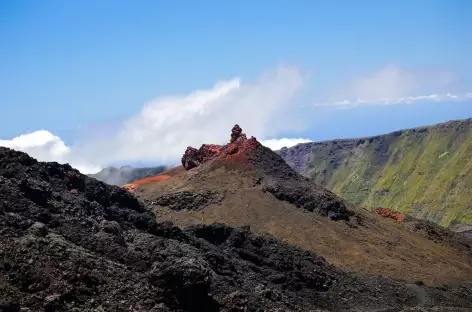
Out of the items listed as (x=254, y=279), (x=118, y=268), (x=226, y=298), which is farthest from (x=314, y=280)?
(x=118, y=268)

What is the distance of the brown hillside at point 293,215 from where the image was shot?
4434cm

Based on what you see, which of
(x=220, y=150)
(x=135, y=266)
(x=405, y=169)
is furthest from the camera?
(x=405, y=169)

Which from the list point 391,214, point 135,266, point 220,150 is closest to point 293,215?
point 220,150

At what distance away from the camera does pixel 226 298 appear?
24797 mm

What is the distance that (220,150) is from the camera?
213 ft

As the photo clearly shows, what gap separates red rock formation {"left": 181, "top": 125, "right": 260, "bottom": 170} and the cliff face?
78.8m

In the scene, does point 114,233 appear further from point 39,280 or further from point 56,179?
point 56,179

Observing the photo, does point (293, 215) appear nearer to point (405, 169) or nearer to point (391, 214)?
point (391, 214)

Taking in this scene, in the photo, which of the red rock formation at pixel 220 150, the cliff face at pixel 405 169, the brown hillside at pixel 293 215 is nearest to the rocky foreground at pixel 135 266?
the brown hillside at pixel 293 215

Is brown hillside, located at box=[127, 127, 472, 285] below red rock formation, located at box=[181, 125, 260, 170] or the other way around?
below

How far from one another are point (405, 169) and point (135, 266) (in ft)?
492

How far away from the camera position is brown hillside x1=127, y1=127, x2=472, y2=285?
44344mm

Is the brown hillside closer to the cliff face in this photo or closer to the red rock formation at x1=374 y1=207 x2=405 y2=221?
the red rock formation at x1=374 y1=207 x2=405 y2=221

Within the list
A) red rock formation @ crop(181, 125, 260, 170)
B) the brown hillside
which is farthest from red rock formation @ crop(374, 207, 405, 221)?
red rock formation @ crop(181, 125, 260, 170)
